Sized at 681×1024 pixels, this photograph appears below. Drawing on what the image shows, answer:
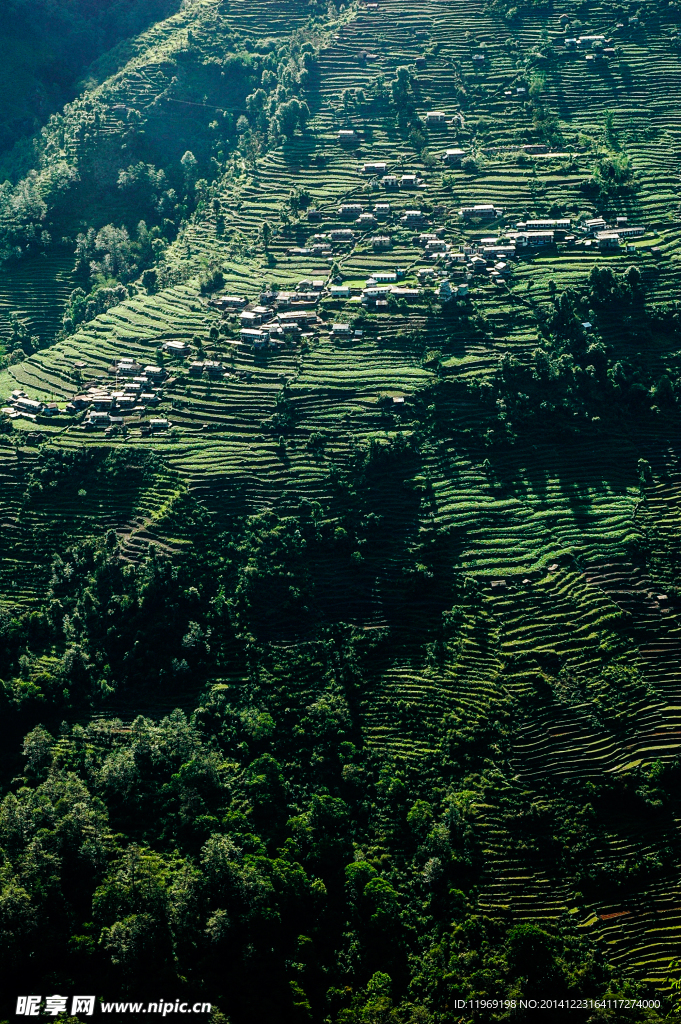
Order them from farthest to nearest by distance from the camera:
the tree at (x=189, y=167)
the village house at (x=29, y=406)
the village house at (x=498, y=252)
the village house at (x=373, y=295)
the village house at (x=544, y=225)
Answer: the tree at (x=189, y=167), the village house at (x=544, y=225), the village house at (x=498, y=252), the village house at (x=373, y=295), the village house at (x=29, y=406)

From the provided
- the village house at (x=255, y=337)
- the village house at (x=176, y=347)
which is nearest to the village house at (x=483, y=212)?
the village house at (x=255, y=337)

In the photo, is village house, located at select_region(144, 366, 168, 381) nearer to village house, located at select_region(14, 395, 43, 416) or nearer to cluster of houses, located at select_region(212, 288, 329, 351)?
cluster of houses, located at select_region(212, 288, 329, 351)

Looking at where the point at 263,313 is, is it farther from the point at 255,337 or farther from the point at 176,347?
the point at 176,347

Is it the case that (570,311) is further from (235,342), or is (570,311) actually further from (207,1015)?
(207,1015)

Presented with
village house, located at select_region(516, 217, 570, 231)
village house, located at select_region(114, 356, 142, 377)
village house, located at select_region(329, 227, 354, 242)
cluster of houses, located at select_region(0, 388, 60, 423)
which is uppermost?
village house, located at select_region(516, 217, 570, 231)

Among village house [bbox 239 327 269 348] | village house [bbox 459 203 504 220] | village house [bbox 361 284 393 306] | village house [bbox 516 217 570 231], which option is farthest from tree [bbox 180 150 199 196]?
village house [bbox 516 217 570 231]

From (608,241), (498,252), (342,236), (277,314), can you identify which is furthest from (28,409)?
(608,241)

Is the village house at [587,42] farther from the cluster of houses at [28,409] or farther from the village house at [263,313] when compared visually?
the cluster of houses at [28,409]

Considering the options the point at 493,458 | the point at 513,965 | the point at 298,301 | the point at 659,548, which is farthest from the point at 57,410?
the point at 513,965
